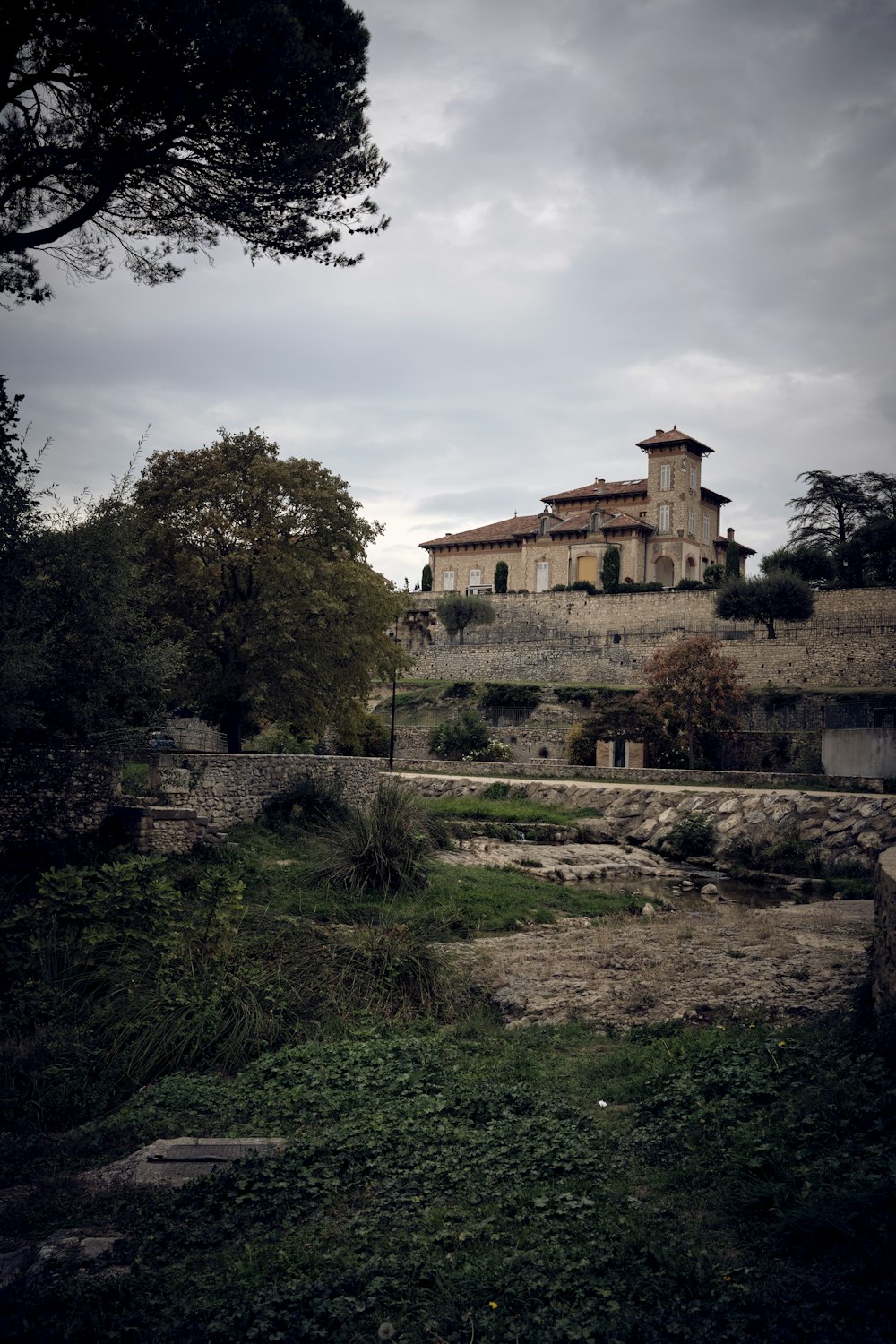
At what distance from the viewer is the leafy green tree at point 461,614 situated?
57.2 metres

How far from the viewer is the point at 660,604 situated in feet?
174

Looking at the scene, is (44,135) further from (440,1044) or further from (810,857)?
(810,857)

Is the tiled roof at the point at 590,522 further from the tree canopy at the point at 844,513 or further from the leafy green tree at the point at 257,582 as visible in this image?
the leafy green tree at the point at 257,582

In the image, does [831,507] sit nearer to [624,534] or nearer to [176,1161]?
[624,534]

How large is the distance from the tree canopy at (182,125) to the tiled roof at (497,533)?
5450 centimetres

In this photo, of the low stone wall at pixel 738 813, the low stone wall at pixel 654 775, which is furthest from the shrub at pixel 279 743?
the low stone wall at pixel 654 775

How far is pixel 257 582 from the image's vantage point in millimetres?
21875

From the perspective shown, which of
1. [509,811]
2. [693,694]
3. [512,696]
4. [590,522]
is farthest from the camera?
[590,522]

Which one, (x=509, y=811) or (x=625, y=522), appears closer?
(x=509, y=811)

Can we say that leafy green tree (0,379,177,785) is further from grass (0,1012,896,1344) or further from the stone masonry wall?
the stone masonry wall

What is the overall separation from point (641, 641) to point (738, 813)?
1100 inches

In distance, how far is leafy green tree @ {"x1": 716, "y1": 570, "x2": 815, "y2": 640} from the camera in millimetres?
45688

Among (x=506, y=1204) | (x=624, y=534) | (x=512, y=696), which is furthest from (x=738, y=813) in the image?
(x=624, y=534)

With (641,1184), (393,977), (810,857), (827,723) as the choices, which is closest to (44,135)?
(393,977)
